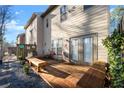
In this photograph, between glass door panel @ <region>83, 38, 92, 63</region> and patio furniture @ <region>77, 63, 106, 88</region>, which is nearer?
patio furniture @ <region>77, 63, 106, 88</region>

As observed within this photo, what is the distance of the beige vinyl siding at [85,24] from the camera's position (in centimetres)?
639

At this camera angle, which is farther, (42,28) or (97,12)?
(42,28)

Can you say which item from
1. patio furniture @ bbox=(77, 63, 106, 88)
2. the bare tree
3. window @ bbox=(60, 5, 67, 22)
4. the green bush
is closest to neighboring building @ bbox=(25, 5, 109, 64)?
window @ bbox=(60, 5, 67, 22)

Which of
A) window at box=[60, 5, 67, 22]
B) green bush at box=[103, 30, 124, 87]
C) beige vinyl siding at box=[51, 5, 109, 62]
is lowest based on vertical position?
green bush at box=[103, 30, 124, 87]

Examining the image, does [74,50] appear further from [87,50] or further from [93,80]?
[93,80]

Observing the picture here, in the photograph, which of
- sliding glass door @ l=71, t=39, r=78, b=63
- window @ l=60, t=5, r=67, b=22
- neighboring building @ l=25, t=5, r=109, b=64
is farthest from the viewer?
window @ l=60, t=5, r=67, b=22

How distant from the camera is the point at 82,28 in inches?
310

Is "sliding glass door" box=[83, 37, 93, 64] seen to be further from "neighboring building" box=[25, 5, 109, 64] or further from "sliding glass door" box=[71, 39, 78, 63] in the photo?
"sliding glass door" box=[71, 39, 78, 63]

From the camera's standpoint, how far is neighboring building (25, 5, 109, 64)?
21.7 ft

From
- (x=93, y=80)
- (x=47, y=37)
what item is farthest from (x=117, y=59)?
(x=47, y=37)

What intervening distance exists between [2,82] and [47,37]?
7664 mm

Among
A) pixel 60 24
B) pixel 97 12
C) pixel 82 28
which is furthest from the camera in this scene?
pixel 60 24
